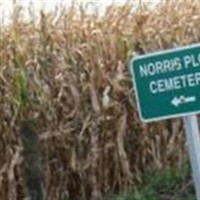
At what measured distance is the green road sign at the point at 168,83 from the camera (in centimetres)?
476

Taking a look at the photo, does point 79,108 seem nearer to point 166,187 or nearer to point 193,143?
point 166,187

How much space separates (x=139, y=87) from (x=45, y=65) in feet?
8.28

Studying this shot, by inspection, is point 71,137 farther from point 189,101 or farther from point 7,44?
point 189,101

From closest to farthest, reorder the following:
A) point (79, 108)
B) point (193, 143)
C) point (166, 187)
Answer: point (193, 143) < point (166, 187) < point (79, 108)

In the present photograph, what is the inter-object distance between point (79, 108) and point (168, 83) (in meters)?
2.48

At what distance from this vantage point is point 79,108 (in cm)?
723

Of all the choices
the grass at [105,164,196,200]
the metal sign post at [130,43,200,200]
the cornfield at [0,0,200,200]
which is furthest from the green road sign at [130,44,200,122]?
the cornfield at [0,0,200,200]

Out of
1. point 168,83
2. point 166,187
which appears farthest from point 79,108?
point 168,83

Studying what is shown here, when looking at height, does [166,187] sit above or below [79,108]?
below

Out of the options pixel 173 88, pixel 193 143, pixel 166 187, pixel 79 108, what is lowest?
pixel 166 187

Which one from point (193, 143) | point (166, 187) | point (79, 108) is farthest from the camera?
point (79, 108)

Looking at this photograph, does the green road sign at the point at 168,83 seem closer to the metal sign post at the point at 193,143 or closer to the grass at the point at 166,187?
the metal sign post at the point at 193,143

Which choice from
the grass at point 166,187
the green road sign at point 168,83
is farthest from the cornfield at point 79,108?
the green road sign at point 168,83

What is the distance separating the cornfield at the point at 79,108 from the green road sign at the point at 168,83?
7.31ft
